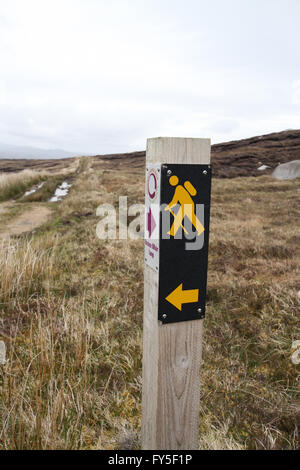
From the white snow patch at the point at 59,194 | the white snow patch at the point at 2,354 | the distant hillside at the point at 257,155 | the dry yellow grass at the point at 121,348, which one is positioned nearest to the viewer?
the dry yellow grass at the point at 121,348

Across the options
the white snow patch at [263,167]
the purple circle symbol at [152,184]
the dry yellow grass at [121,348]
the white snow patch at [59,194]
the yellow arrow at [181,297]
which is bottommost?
the dry yellow grass at [121,348]

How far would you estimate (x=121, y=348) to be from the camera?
8.92ft

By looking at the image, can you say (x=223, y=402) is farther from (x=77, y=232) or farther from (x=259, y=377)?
(x=77, y=232)

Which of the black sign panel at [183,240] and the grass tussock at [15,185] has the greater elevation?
the grass tussock at [15,185]

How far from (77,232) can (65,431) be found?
509cm

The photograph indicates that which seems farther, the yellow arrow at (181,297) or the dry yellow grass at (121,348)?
the dry yellow grass at (121,348)

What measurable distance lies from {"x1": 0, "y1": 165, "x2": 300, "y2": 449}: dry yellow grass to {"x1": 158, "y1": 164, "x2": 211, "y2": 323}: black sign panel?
959 millimetres

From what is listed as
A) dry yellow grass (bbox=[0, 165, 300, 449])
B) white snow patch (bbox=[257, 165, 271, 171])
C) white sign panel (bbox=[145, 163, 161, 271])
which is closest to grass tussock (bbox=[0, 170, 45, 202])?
dry yellow grass (bbox=[0, 165, 300, 449])

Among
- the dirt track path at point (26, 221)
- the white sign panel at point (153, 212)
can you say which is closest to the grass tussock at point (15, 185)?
the dirt track path at point (26, 221)

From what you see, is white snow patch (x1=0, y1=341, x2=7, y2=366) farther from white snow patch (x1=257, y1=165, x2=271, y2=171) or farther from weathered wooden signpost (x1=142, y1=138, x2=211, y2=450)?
white snow patch (x1=257, y1=165, x2=271, y2=171)

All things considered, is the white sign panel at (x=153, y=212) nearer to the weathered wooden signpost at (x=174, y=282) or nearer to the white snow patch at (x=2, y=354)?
the weathered wooden signpost at (x=174, y=282)

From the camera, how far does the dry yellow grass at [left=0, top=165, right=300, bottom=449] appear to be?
191 cm

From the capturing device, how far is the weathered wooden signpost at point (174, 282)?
132 centimetres
